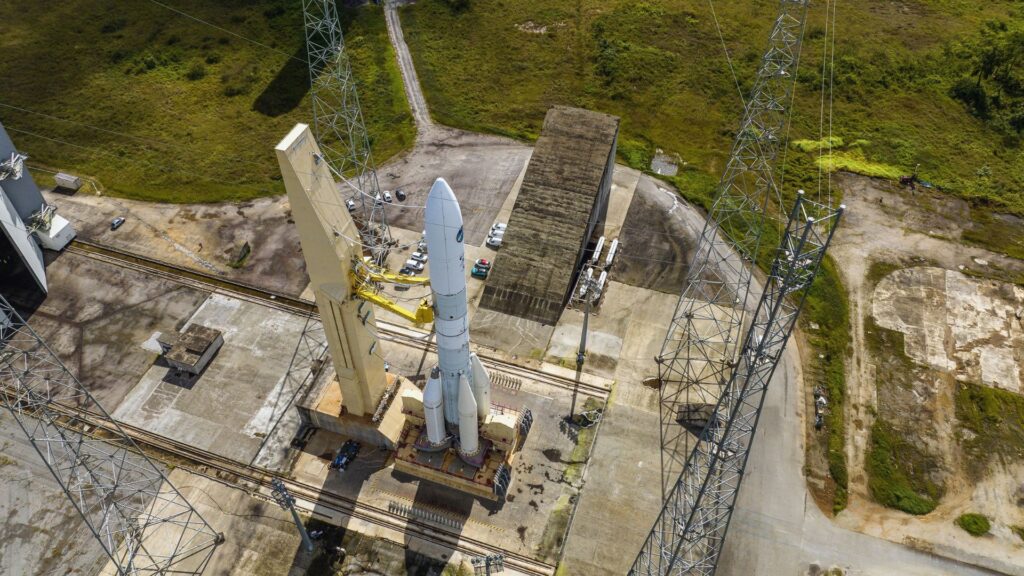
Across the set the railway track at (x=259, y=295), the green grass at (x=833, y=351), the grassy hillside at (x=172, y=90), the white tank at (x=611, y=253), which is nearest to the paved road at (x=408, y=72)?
the grassy hillside at (x=172, y=90)

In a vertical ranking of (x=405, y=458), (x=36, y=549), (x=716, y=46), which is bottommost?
(x=36, y=549)

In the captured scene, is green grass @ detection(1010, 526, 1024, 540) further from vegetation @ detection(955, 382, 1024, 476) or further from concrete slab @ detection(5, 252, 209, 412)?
concrete slab @ detection(5, 252, 209, 412)

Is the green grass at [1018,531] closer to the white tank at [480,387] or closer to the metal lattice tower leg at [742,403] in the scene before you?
the metal lattice tower leg at [742,403]

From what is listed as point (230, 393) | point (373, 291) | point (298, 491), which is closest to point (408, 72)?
point (230, 393)

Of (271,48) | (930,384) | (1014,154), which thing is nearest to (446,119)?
(271,48)

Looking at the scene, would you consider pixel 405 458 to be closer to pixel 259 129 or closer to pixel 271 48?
pixel 259 129
